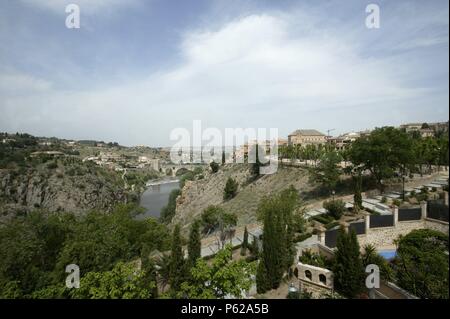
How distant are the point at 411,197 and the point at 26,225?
28.3m

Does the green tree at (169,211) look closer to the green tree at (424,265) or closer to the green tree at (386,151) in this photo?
the green tree at (386,151)

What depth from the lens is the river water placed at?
6944 centimetres

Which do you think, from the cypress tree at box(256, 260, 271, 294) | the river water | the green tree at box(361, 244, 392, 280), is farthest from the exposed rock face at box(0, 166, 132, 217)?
the green tree at box(361, 244, 392, 280)

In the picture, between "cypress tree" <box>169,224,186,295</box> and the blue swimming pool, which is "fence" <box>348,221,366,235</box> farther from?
"cypress tree" <box>169,224,186,295</box>

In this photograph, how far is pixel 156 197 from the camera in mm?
89250

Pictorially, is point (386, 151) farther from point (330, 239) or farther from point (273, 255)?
point (273, 255)

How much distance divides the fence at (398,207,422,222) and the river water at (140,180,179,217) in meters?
53.4

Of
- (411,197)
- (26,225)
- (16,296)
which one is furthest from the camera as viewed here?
(411,197)

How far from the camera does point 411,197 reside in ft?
67.2

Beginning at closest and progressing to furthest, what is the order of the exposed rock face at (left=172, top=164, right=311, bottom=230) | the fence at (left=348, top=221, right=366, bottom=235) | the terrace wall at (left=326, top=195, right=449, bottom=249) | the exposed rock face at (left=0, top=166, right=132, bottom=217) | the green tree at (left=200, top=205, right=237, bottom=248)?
the terrace wall at (left=326, top=195, right=449, bottom=249) < the fence at (left=348, top=221, right=366, bottom=235) < the green tree at (left=200, top=205, right=237, bottom=248) < the exposed rock face at (left=172, top=164, right=311, bottom=230) < the exposed rock face at (left=0, top=166, right=132, bottom=217)

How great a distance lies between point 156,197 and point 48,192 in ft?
134
